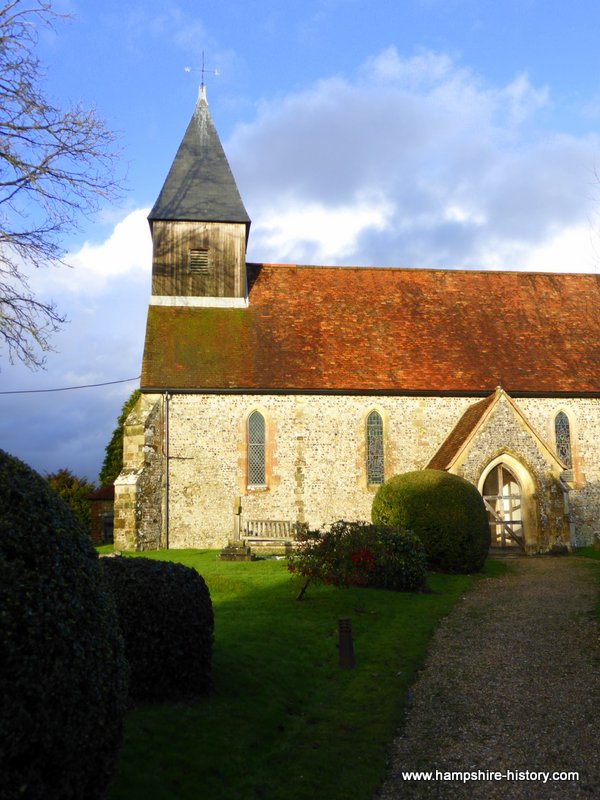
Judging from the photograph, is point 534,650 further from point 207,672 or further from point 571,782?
point 207,672

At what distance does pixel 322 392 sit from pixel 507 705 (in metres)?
14.7

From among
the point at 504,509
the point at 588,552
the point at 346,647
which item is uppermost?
the point at 504,509

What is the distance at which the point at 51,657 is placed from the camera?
3.95 meters

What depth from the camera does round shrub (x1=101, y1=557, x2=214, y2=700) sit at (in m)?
7.32

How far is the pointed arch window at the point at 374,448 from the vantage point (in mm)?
22281

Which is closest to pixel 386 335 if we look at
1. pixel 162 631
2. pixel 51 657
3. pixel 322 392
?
pixel 322 392

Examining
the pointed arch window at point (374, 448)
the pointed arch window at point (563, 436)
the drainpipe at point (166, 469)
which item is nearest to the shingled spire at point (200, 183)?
the drainpipe at point (166, 469)

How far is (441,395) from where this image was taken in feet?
74.7

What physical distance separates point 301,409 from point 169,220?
8.70m

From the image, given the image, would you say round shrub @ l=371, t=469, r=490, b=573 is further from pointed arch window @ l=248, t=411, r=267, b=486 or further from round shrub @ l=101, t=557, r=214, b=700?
round shrub @ l=101, t=557, r=214, b=700

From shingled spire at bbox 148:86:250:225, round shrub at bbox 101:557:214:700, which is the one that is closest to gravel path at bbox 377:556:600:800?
round shrub at bbox 101:557:214:700

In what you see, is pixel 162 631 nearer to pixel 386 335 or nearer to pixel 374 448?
pixel 374 448

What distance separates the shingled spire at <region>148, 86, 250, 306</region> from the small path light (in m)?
16.9

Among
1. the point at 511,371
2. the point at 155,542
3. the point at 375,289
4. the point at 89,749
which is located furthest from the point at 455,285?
the point at 89,749
